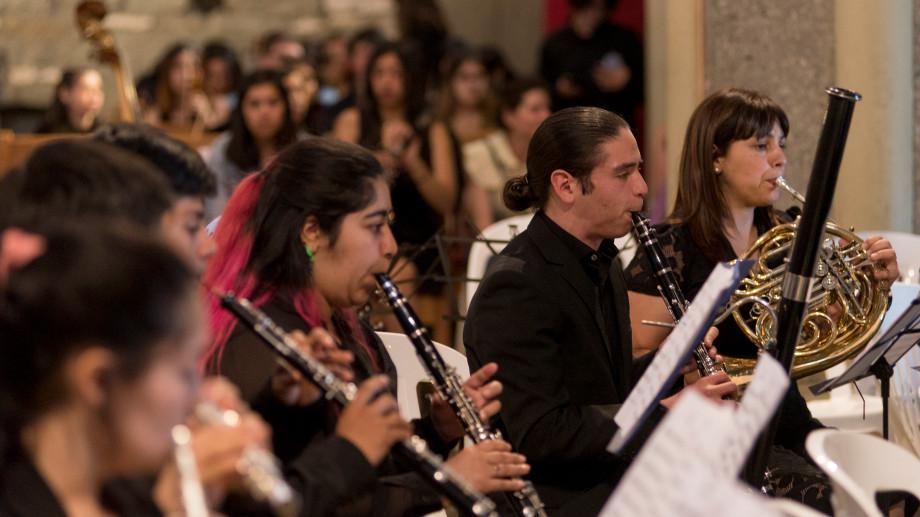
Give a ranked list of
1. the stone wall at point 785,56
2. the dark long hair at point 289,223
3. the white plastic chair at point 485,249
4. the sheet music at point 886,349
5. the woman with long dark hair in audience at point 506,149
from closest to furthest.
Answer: the dark long hair at point 289,223
the sheet music at point 886,349
the white plastic chair at point 485,249
the stone wall at point 785,56
the woman with long dark hair in audience at point 506,149

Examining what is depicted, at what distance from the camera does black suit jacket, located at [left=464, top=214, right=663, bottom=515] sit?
123 inches

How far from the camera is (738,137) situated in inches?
161

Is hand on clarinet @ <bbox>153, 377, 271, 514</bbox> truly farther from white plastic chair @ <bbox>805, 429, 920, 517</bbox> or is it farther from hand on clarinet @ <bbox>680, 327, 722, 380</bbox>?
hand on clarinet @ <bbox>680, 327, 722, 380</bbox>

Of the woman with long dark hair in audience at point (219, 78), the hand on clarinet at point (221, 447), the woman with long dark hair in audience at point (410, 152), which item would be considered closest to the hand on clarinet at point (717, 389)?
the hand on clarinet at point (221, 447)

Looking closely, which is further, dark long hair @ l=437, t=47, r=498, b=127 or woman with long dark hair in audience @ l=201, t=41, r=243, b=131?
woman with long dark hair in audience @ l=201, t=41, r=243, b=131

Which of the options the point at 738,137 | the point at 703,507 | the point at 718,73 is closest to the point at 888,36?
the point at 718,73

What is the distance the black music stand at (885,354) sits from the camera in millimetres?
3263

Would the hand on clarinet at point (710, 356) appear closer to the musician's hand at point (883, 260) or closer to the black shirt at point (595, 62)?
the musician's hand at point (883, 260)

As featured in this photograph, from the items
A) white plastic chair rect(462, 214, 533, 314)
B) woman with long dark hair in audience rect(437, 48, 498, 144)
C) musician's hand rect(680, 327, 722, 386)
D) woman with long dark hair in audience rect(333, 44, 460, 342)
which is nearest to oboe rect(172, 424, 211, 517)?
musician's hand rect(680, 327, 722, 386)

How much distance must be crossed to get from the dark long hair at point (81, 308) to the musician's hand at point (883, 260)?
2.58m

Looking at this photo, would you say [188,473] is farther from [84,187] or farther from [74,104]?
[74,104]

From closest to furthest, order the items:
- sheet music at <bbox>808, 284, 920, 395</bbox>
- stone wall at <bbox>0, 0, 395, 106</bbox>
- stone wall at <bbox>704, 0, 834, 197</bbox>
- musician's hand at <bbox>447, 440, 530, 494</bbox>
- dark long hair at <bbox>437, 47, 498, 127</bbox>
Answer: musician's hand at <bbox>447, 440, 530, 494</bbox> < sheet music at <bbox>808, 284, 920, 395</bbox> < stone wall at <bbox>704, 0, 834, 197</bbox> < dark long hair at <bbox>437, 47, 498, 127</bbox> < stone wall at <bbox>0, 0, 395, 106</bbox>

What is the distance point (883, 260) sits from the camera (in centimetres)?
391

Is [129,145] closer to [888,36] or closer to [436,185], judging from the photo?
[888,36]
